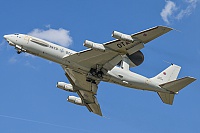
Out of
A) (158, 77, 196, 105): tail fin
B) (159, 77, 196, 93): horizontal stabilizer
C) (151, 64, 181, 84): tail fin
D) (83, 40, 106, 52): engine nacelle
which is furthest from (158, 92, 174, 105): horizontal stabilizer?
(83, 40, 106, 52): engine nacelle

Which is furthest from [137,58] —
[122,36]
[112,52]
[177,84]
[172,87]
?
[122,36]

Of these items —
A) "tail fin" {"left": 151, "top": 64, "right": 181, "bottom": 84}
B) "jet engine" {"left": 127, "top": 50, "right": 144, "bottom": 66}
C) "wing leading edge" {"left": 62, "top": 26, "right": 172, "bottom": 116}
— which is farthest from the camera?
"tail fin" {"left": 151, "top": 64, "right": 181, "bottom": 84}

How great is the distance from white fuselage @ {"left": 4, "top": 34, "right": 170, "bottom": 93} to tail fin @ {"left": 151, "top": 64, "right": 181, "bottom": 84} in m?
3.99

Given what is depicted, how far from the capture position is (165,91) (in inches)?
2913

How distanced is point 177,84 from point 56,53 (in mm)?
19293

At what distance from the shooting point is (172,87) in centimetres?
7306

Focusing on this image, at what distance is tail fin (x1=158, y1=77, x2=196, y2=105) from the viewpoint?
70625mm

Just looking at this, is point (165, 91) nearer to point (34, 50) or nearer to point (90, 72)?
point (90, 72)

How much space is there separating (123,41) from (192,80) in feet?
41.2

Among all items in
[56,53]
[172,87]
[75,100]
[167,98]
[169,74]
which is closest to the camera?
[56,53]

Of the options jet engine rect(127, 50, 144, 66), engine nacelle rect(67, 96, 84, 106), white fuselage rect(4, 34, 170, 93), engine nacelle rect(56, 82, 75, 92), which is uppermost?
jet engine rect(127, 50, 144, 66)

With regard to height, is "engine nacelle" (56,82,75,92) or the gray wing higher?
the gray wing

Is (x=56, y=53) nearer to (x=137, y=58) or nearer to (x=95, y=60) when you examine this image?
(x=95, y=60)

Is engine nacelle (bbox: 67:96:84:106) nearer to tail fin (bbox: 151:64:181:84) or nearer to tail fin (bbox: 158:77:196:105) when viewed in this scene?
tail fin (bbox: 151:64:181:84)
